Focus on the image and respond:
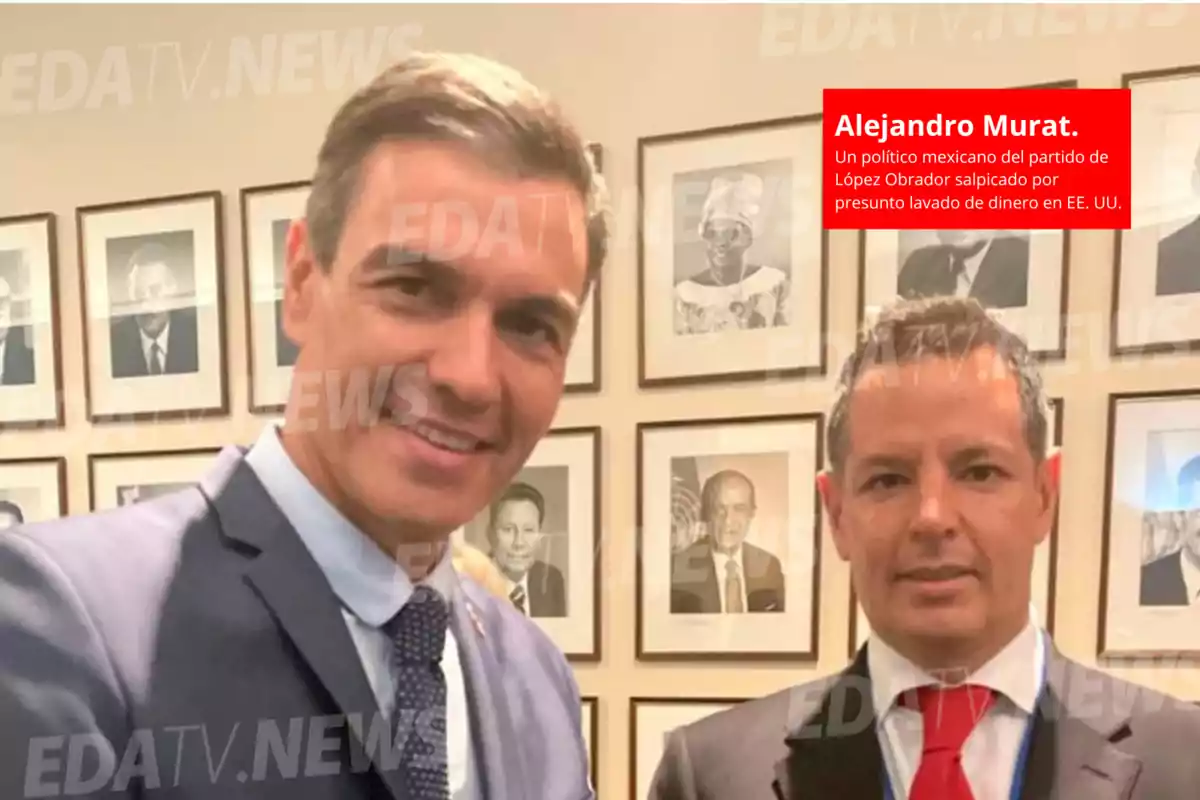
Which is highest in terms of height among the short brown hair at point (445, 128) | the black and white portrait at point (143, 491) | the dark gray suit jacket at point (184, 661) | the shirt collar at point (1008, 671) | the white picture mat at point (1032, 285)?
the short brown hair at point (445, 128)

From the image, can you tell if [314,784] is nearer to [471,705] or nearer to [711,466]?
[471,705]

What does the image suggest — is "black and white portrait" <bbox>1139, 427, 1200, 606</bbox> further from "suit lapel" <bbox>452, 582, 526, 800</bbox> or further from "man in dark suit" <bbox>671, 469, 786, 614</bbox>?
"suit lapel" <bbox>452, 582, 526, 800</bbox>

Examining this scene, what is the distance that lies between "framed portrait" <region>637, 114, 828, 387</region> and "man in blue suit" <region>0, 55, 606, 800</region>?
109 millimetres

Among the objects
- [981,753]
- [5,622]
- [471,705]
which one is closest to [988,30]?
[981,753]

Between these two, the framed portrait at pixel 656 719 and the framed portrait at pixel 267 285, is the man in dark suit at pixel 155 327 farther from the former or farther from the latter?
the framed portrait at pixel 656 719

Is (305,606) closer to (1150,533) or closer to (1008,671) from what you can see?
(1008,671)

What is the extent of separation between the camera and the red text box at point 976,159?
0.95 metres

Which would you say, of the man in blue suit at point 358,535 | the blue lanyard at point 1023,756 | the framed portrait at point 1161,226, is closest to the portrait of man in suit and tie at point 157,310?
the man in blue suit at point 358,535

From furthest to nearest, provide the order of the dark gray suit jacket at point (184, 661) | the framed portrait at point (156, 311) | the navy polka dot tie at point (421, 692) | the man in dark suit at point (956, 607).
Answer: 1. the framed portrait at point (156, 311)
2. the man in dark suit at point (956, 607)
3. the navy polka dot tie at point (421, 692)
4. the dark gray suit jacket at point (184, 661)

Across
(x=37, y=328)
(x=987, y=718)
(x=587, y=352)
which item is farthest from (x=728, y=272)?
(x=37, y=328)

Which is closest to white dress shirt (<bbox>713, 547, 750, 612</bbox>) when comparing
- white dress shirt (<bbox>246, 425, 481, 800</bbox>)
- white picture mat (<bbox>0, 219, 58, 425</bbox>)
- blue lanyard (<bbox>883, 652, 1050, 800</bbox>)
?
blue lanyard (<bbox>883, 652, 1050, 800</bbox>)

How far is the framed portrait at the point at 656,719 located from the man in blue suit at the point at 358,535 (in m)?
0.11

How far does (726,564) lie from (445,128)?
1.55 feet

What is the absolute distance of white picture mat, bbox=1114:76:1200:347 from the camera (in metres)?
0.94
